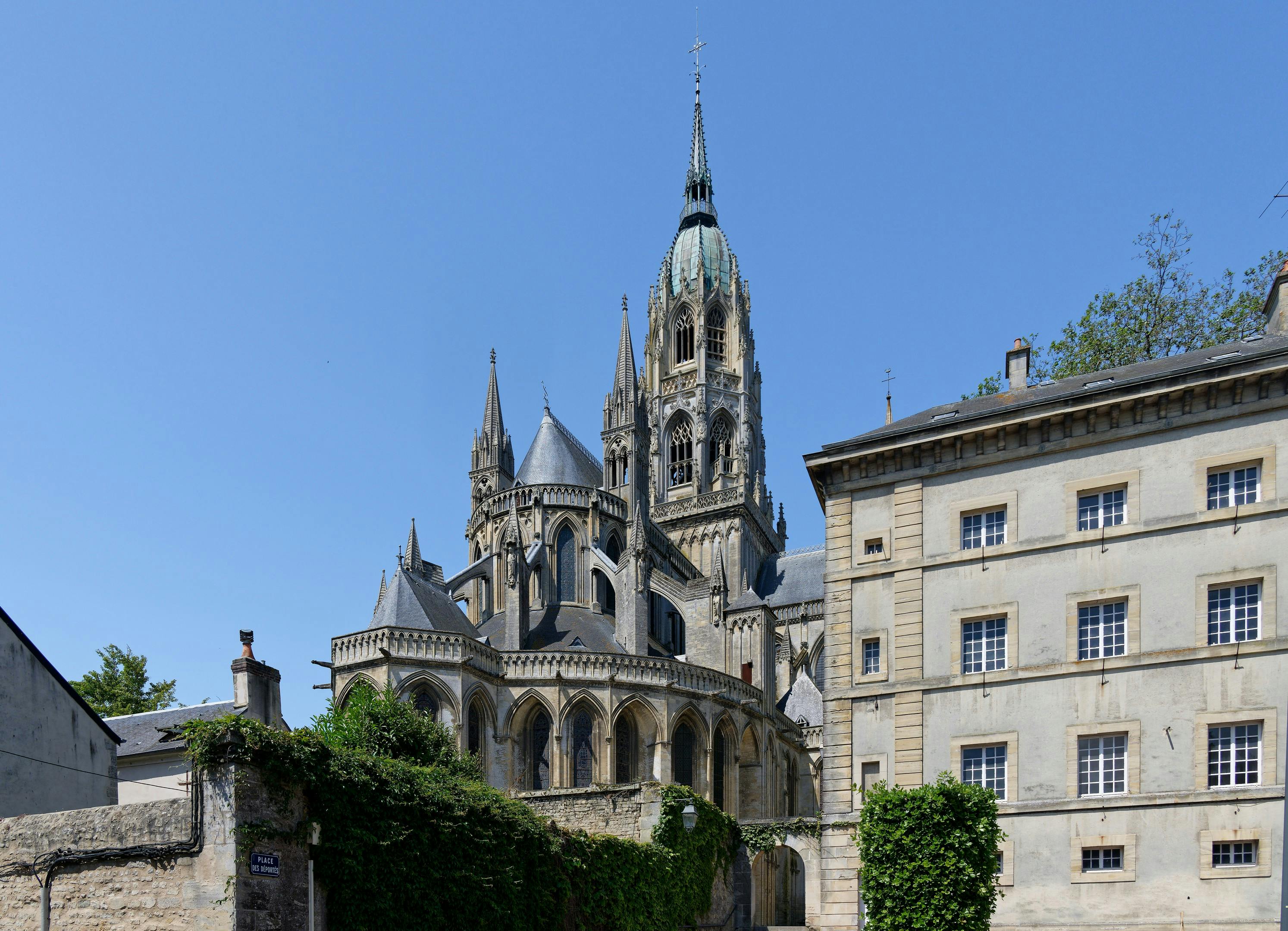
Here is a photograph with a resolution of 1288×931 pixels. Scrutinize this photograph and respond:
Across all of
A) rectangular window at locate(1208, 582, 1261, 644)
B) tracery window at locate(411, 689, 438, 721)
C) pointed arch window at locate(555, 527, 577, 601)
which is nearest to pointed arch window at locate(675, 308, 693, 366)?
pointed arch window at locate(555, 527, 577, 601)

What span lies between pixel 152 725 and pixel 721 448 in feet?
151

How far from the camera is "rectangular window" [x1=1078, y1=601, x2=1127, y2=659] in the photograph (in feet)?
81.8

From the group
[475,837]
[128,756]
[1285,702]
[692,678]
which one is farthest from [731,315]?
[475,837]

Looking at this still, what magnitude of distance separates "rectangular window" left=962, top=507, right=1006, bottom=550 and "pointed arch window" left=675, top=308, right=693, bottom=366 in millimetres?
52253

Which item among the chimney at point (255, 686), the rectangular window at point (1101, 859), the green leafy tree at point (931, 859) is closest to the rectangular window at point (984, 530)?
the green leafy tree at point (931, 859)

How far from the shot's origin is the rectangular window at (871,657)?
2736 centimetres

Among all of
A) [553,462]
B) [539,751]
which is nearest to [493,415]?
[553,462]

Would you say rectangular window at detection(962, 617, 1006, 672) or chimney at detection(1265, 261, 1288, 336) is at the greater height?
chimney at detection(1265, 261, 1288, 336)

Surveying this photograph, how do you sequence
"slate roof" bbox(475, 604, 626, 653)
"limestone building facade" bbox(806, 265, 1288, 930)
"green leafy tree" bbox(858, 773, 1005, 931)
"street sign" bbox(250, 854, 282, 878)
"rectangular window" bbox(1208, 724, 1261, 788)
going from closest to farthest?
1. "street sign" bbox(250, 854, 282, 878)
2. "green leafy tree" bbox(858, 773, 1005, 931)
3. "rectangular window" bbox(1208, 724, 1261, 788)
4. "limestone building facade" bbox(806, 265, 1288, 930)
5. "slate roof" bbox(475, 604, 626, 653)

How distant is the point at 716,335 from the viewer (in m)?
79.2

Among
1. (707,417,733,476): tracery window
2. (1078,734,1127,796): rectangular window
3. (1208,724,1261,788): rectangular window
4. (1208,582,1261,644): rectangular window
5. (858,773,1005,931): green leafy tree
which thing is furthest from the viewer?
(707,417,733,476): tracery window

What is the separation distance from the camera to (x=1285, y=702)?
22.8 m

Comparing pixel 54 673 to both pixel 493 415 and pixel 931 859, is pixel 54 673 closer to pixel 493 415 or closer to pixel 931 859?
pixel 931 859

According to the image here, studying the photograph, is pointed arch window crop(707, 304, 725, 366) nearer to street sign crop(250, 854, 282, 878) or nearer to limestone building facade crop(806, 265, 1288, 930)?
limestone building facade crop(806, 265, 1288, 930)
